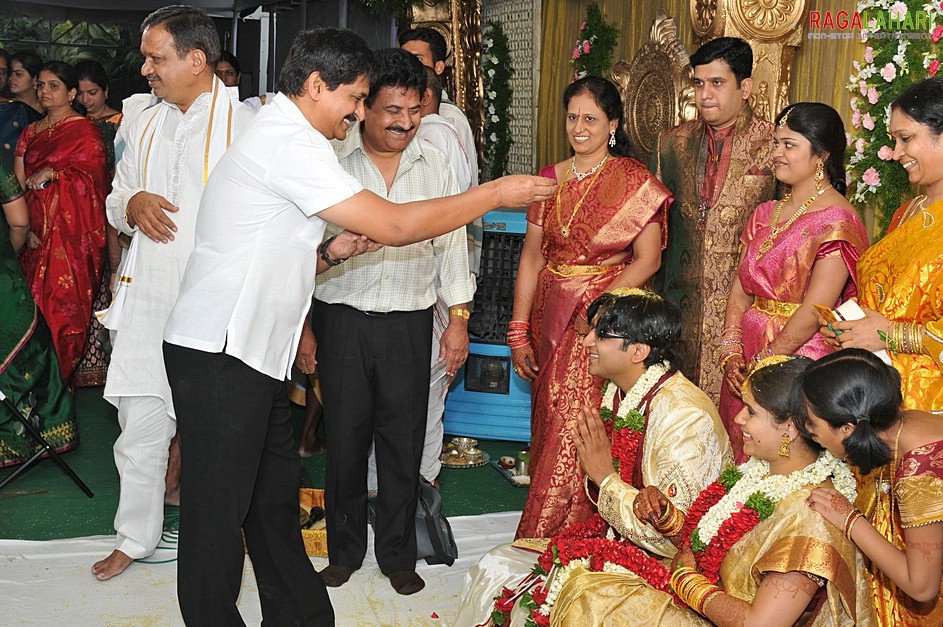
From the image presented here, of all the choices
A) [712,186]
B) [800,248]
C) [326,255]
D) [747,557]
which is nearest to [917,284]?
[800,248]

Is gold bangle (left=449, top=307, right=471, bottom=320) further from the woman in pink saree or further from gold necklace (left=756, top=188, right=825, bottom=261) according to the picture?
gold necklace (left=756, top=188, right=825, bottom=261)

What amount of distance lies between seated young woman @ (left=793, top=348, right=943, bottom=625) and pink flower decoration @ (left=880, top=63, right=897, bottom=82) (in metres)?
1.59

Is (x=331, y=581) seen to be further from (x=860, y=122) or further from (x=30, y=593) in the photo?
(x=860, y=122)

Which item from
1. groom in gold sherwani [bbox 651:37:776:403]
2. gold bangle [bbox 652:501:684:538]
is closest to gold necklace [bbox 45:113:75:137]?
groom in gold sherwani [bbox 651:37:776:403]

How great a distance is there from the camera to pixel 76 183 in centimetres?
556

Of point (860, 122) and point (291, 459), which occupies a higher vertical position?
point (860, 122)

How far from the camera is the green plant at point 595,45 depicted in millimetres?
5688

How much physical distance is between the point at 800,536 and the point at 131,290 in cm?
240

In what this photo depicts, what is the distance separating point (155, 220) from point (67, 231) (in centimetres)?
240

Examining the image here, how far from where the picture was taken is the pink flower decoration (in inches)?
133

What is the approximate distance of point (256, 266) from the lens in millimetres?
2555

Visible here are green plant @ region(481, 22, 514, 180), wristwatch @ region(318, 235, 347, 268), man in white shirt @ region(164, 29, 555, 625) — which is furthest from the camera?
green plant @ region(481, 22, 514, 180)

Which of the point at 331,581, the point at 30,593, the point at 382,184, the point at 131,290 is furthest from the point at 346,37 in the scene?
the point at 30,593

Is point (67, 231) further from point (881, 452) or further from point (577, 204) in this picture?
point (881, 452)
